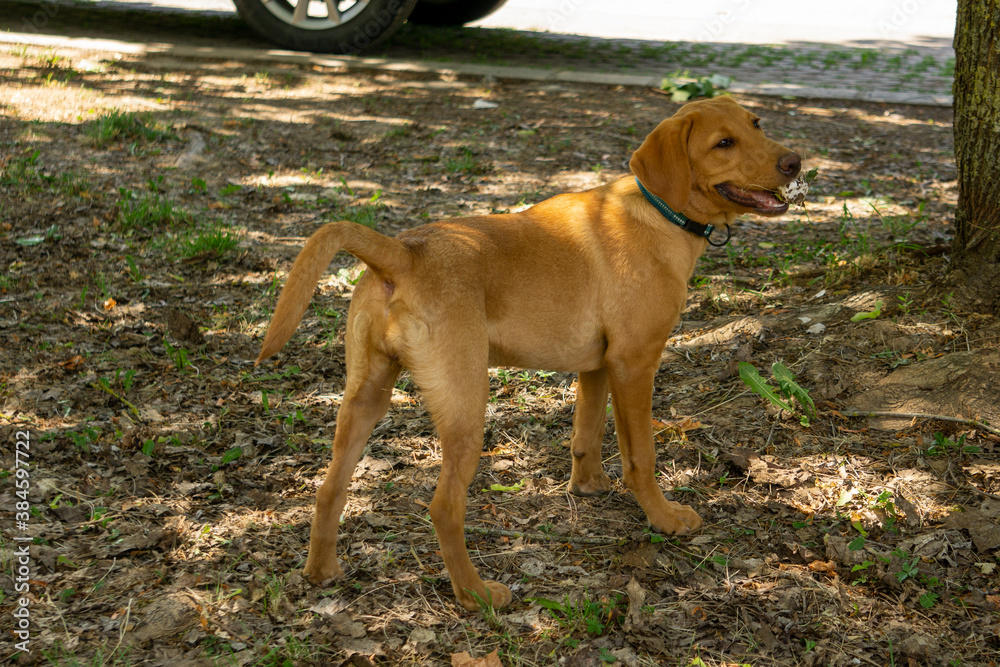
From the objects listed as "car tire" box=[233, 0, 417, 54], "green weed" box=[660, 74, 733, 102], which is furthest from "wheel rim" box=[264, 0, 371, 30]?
"green weed" box=[660, 74, 733, 102]

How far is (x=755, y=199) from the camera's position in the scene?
10.4ft

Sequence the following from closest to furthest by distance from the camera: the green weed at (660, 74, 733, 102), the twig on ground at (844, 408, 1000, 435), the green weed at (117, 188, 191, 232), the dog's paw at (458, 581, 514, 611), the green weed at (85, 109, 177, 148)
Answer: the dog's paw at (458, 581, 514, 611) < the twig on ground at (844, 408, 1000, 435) < the green weed at (117, 188, 191, 232) < the green weed at (85, 109, 177, 148) < the green weed at (660, 74, 733, 102)

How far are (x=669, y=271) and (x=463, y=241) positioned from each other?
2.67 feet

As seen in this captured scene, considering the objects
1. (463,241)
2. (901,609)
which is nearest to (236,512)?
(463,241)

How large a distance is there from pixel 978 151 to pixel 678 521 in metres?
2.35

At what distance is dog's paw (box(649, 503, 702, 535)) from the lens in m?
3.19

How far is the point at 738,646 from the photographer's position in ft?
8.67

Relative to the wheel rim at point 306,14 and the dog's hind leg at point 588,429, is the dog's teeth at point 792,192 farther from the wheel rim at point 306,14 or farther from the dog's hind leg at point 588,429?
the wheel rim at point 306,14

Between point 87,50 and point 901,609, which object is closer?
point 901,609

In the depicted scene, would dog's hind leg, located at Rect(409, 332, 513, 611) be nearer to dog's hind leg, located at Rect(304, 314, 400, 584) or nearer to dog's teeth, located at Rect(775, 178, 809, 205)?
dog's hind leg, located at Rect(304, 314, 400, 584)

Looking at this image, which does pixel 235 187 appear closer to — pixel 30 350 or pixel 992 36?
pixel 30 350

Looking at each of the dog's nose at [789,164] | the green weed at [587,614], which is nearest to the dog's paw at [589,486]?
the green weed at [587,614]

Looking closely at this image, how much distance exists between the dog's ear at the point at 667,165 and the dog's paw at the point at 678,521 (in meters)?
1.20

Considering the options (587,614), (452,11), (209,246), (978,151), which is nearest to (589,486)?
(587,614)
